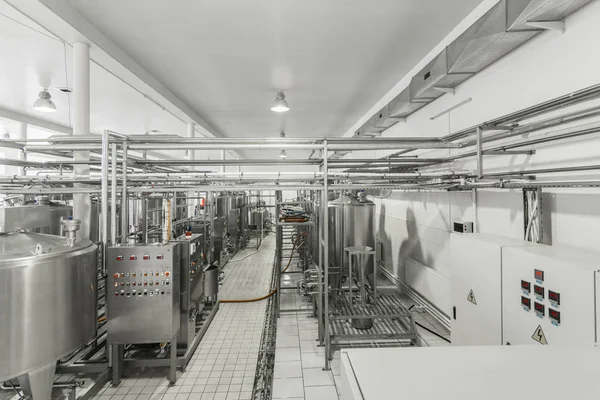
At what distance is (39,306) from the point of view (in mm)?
1815

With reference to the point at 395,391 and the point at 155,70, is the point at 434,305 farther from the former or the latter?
the point at 155,70

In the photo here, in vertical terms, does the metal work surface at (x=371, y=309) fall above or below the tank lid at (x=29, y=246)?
below

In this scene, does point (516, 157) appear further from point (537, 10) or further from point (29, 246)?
point (29, 246)

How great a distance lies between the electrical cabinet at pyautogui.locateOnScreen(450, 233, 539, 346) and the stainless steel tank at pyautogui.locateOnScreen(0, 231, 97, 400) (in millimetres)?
2851

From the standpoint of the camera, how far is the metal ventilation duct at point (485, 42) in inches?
68.7

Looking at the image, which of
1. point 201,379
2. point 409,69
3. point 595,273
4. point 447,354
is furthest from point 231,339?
point 409,69

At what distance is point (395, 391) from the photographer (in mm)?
736

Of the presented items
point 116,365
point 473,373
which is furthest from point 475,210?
point 116,365

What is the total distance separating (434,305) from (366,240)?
121 centimetres

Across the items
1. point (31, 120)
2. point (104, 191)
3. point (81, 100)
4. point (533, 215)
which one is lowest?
point (533, 215)

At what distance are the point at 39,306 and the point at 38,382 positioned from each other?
500mm

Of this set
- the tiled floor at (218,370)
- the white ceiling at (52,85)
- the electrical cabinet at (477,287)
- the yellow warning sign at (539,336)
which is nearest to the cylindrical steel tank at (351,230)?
the tiled floor at (218,370)

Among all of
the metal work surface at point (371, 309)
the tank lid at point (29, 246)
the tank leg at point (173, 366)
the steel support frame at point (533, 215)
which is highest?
the steel support frame at point (533, 215)

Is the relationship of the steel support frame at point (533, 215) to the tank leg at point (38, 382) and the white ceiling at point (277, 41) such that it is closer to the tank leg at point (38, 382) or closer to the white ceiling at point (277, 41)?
the white ceiling at point (277, 41)
